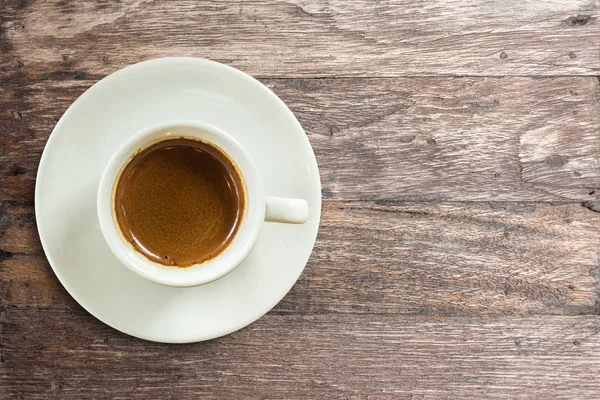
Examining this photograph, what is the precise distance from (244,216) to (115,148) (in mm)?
239

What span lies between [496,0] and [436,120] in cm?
26

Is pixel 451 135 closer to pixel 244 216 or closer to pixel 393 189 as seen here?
pixel 393 189

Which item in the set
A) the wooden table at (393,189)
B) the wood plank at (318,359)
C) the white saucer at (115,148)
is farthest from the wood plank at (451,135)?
the wood plank at (318,359)

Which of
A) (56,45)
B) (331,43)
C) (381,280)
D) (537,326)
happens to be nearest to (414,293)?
(381,280)

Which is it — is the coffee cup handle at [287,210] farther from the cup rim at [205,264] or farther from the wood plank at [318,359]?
the wood plank at [318,359]

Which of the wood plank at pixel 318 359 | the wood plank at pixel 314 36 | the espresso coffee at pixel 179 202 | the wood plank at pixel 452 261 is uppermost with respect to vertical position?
the wood plank at pixel 314 36

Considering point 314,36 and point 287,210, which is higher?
point 314,36

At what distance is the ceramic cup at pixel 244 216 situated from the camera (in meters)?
0.90

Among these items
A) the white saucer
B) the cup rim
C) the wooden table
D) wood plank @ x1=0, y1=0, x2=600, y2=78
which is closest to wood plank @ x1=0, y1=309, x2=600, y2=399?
the wooden table

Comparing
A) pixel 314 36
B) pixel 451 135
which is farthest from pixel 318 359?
pixel 314 36

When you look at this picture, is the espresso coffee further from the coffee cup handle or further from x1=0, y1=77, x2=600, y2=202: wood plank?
x1=0, y1=77, x2=600, y2=202: wood plank

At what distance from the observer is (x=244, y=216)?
0.95 m

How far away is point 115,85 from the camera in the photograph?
97 cm

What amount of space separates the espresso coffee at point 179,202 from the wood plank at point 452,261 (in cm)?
20
